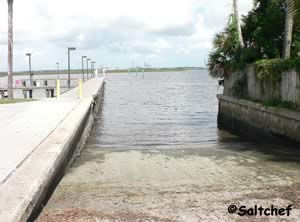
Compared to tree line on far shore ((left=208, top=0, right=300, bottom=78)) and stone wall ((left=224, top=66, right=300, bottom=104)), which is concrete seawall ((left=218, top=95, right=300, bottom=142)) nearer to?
stone wall ((left=224, top=66, right=300, bottom=104))

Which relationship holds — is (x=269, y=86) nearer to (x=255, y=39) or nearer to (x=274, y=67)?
(x=274, y=67)

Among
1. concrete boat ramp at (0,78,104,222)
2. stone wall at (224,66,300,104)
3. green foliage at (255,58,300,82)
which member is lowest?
concrete boat ramp at (0,78,104,222)

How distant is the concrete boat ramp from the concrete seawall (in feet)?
19.9

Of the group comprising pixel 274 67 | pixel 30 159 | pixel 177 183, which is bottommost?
pixel 177 183

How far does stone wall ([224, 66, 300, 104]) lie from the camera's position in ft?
46.2

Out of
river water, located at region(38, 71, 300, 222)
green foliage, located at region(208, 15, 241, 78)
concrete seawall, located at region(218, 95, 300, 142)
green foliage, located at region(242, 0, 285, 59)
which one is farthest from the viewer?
green foliage, located at region(208, 15, 241, 78)

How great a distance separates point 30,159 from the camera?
25.7ft

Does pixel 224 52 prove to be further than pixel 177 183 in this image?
Yes

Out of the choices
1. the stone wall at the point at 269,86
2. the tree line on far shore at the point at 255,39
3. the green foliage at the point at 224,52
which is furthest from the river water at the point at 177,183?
the green foliage at the point at 224,52

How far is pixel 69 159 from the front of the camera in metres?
10.6

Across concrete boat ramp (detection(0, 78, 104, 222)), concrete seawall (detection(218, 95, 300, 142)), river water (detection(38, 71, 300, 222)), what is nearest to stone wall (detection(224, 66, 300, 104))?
concrete seawall (detection(218, 95, 300, 142))

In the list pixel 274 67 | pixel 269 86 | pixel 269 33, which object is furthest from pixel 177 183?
pixel 269 33

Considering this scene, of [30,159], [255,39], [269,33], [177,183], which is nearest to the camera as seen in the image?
[30,159]

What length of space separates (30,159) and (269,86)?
10.7 meters
